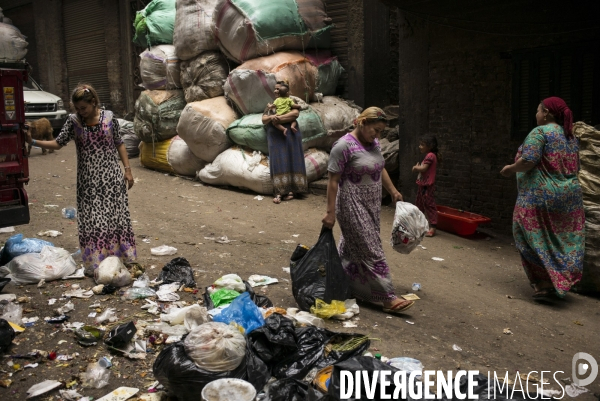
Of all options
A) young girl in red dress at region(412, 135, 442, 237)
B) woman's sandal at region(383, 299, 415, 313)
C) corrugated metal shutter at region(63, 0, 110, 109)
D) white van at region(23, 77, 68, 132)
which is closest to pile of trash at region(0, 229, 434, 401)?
woman's sandal at region(383, 299, 415, 313)

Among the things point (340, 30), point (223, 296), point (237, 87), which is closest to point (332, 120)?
point (237, 87)

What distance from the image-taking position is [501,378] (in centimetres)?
332

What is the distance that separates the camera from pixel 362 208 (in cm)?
421

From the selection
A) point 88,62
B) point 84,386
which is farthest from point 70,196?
point 88,62

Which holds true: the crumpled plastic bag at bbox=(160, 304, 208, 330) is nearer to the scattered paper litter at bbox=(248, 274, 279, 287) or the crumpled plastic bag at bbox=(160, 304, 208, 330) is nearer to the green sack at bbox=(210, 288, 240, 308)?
the green sack at bbox=(210, 288, 240, 308)

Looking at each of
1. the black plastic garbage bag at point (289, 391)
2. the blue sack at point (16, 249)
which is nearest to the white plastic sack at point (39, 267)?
the blue sack at point (16, 249)

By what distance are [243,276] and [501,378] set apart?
2352 millimetres

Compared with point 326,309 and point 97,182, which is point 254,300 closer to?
point 326,309

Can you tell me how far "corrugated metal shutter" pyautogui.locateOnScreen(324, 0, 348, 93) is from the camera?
9961 millimetres

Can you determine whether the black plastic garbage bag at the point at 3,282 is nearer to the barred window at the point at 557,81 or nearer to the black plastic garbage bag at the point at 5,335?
the black plastic garbage bag at the point at 5,335

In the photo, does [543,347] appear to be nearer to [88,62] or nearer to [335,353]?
[335,353]

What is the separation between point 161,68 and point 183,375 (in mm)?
8222

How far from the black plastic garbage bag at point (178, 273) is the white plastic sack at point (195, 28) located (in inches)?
217

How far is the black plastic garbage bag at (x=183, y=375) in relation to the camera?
113 inches
